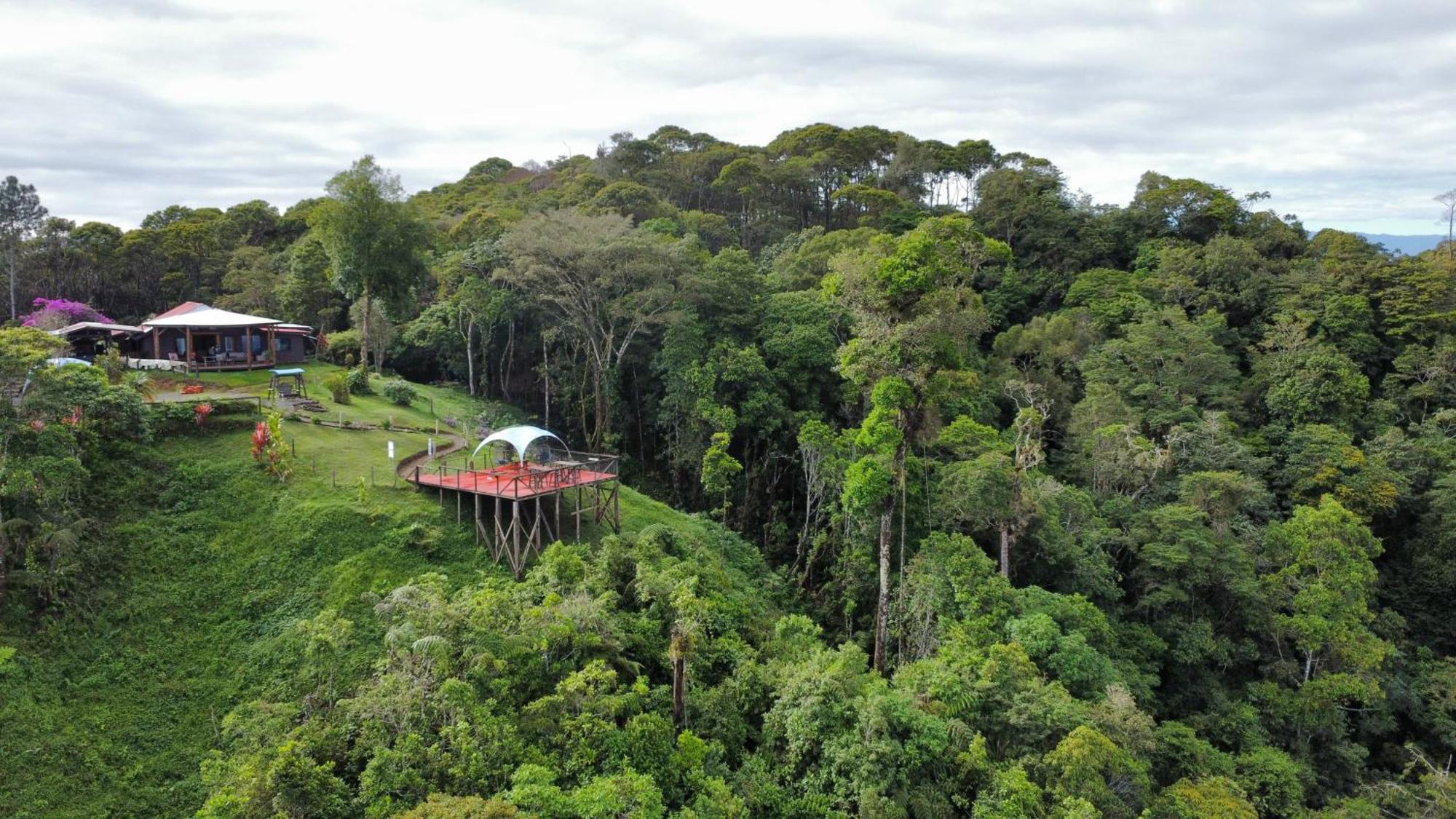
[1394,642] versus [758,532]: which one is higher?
[758,532]

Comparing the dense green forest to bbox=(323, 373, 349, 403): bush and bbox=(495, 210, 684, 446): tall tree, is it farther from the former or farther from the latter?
bbox=(323, 373, 349, 403): bush

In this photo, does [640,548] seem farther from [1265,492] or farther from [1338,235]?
[1338,235]

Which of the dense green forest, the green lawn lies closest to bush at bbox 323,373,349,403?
the green lawn

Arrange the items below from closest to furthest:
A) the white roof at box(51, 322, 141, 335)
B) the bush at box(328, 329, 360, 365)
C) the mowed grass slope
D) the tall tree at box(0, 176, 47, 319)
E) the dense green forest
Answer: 1. the mowed grass slope
2. the dense green forest
3. the white roof at box(51, 322, 141, 335)
4. the bush at box(328, 329, 360, 365)
5. the tall tree at box(0, 176, 47, 319)

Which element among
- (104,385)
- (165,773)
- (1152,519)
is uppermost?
(104,385)

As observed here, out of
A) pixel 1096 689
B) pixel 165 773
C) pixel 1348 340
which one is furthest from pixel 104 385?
pixel 1348 340

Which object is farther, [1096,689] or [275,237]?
[275,237]

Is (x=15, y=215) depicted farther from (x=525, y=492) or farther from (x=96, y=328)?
(x=525, y=492)

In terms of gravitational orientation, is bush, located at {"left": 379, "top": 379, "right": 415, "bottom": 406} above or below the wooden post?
above

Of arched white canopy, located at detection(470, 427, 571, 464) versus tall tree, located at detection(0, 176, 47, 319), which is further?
tall tree, located at detection(0, 176, 47, 319)
